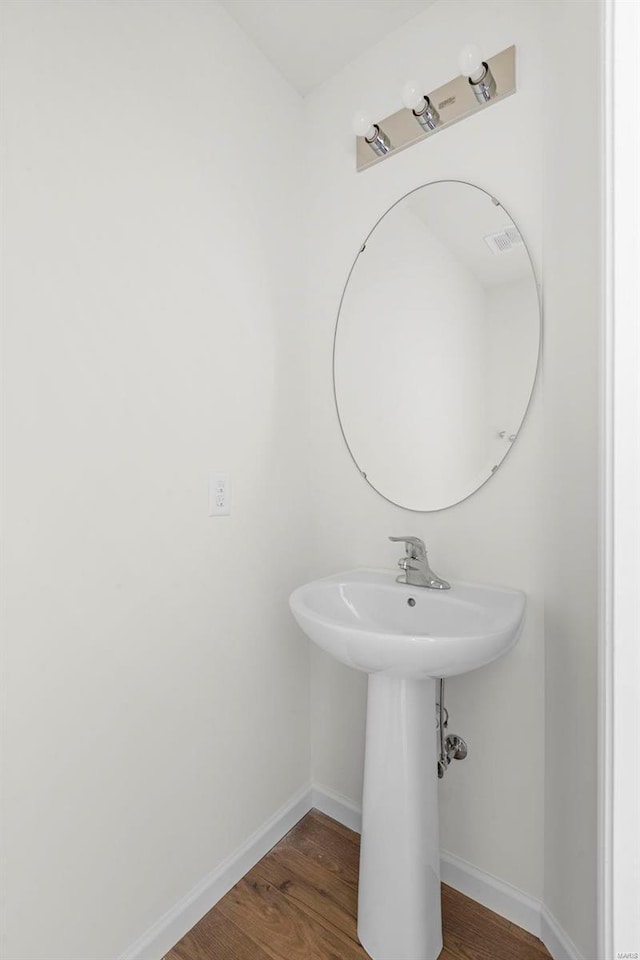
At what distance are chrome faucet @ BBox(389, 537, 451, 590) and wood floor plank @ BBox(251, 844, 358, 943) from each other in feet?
2.91

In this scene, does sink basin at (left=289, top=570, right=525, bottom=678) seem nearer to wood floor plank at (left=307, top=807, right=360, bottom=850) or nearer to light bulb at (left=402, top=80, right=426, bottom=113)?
wood floor plank at (left=307, top=807, right=360, bottom=850)

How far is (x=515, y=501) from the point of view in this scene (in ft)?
4.17

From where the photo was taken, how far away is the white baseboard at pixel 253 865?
45.1 inches

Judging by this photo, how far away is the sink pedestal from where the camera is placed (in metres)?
1.13

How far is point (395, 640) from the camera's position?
3.19 feet

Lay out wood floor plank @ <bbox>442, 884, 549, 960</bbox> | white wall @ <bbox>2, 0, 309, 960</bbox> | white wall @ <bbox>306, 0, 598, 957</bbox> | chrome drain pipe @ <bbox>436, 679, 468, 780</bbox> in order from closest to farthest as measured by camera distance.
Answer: white wall @ <bbox>2, 0, 309, 960</bbox> → white wall @ <bbox>306, 0, 598, 957</bbox> → wood floor plank @ <bbox>442, 884, 549, 960</bbox> → chrome drain pipe @ <bbox>436, 679, 468, 780</bbox>

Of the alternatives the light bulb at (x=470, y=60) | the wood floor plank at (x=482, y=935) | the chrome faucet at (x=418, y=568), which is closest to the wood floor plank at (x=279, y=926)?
the wood floor plank at (x=482, y=935)

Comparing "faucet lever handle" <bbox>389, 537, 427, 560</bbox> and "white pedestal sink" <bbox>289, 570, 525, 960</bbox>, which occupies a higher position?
"faucet lever handle" <bbox>389, 537, 427, 560</bbox>

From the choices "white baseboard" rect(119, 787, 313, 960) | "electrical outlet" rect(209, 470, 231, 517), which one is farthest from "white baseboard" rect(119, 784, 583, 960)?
"electrical outlet" rect(209, 470, 231, 517)

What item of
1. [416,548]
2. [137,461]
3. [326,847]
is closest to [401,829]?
[326,847]

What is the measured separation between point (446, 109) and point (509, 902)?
7.15 ft

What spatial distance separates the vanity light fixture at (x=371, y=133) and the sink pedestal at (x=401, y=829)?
1519mm

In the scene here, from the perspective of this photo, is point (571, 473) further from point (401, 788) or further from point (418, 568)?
point (401, 788)

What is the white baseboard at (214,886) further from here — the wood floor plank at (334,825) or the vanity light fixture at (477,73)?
A: the vanity light fixture at (477,73)
